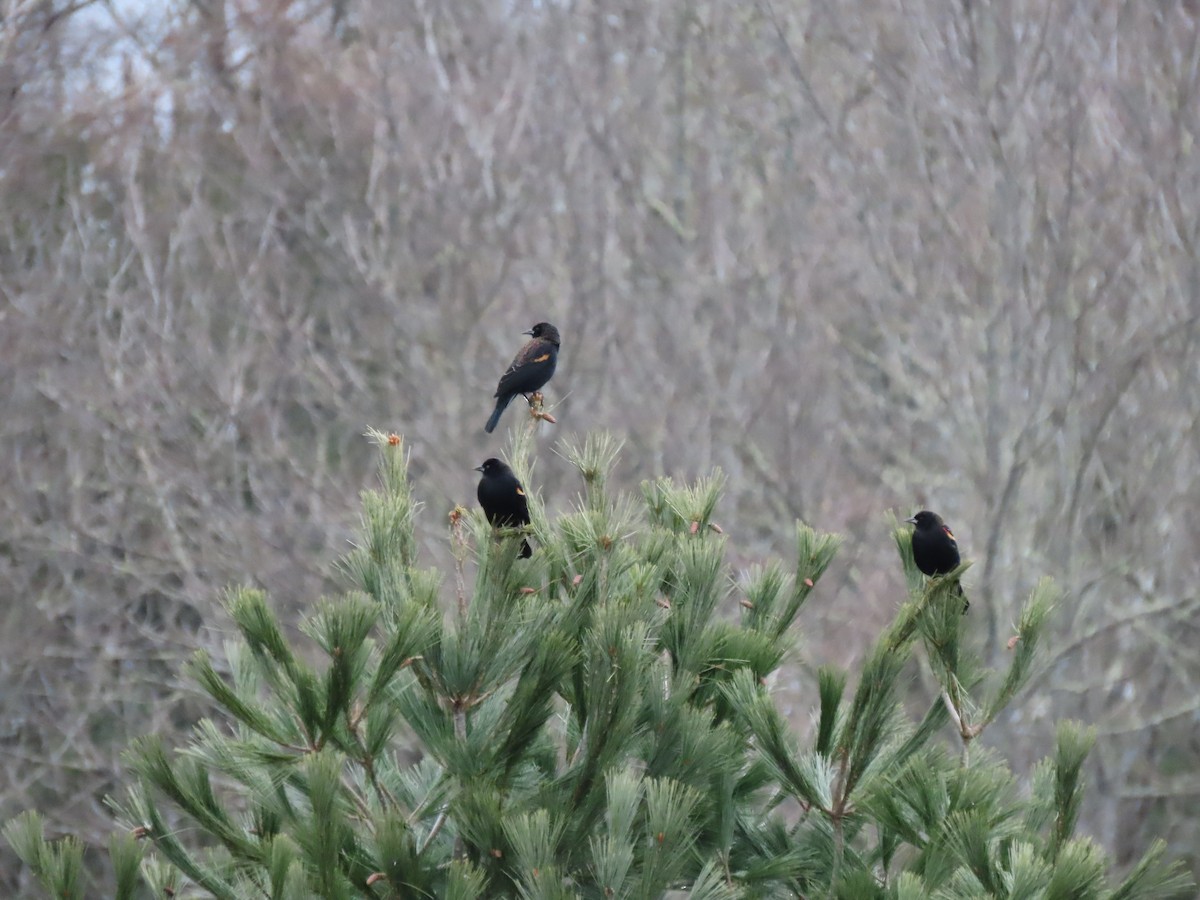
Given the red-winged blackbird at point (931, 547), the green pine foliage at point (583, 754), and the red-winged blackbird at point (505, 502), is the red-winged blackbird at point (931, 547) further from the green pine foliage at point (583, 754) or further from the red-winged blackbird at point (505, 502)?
the red-winged blackbird at point (505, 502)

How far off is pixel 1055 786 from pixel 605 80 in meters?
11.7

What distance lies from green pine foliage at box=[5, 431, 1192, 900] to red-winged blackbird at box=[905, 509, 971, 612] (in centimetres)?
34

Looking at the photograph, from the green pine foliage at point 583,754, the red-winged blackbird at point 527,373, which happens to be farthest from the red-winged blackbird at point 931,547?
the red-winged blackbird at point 527,373

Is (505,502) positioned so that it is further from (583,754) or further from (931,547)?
(931,547)

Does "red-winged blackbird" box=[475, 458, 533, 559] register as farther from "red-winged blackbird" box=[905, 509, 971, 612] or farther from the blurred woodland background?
the blurred woodland background

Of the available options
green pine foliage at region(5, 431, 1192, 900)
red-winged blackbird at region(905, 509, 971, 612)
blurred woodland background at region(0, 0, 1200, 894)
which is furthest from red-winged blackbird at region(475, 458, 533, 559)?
blurred woodland background at region(0, 0, 1200, 894)

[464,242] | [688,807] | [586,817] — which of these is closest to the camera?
[688,807]

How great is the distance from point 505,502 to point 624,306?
32.9 ft

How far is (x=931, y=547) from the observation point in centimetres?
470

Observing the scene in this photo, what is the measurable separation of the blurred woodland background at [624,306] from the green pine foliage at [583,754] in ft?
22.8

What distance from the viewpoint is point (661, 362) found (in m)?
13.9

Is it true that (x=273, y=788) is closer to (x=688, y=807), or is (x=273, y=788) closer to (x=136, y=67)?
(x=688, y=807)

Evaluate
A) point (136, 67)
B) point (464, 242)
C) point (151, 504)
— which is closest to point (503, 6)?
point (464, 242)

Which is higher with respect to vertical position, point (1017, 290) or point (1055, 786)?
point (1055, 786)
